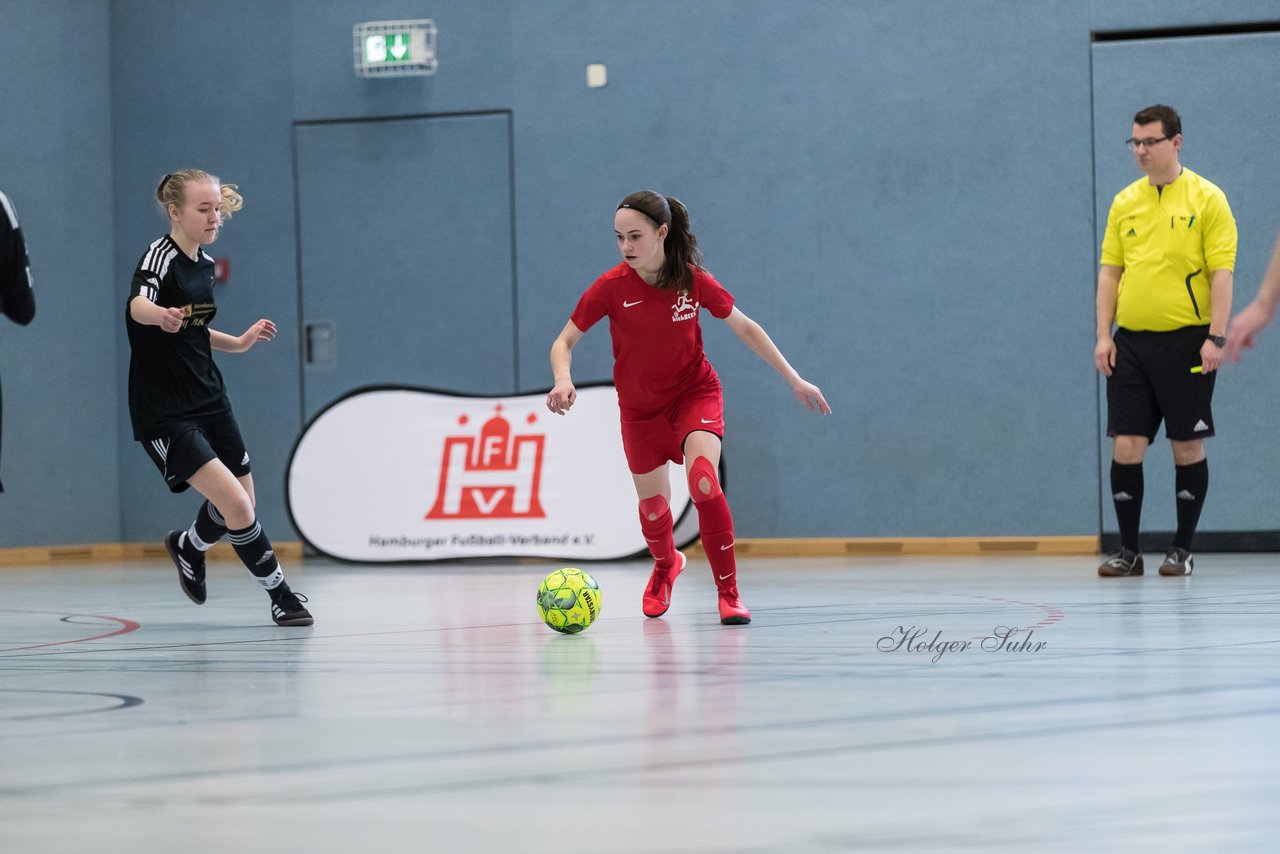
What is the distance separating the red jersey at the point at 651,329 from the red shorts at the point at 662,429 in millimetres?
30

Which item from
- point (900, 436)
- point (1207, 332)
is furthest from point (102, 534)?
point (1207, 332)

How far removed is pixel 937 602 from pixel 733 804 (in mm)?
3616

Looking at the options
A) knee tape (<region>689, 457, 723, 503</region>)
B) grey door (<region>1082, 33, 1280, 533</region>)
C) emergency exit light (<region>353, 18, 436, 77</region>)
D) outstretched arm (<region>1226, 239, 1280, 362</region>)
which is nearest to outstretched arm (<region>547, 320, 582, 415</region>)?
knee tape (<region>689, 457, 723, 503</region>)

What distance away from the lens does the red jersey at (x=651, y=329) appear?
5.50 meters

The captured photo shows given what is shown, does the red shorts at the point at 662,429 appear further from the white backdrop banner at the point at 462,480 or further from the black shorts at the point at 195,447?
the white backdrop banner at the point at 462,480

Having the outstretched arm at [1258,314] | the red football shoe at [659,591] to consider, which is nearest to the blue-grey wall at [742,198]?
the red football shoe at [659,591]

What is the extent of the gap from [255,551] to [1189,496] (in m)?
4.13

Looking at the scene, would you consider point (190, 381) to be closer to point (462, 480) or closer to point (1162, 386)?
point (462, 480)

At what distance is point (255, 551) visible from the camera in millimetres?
5469

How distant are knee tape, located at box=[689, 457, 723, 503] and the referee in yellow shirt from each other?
2601mm

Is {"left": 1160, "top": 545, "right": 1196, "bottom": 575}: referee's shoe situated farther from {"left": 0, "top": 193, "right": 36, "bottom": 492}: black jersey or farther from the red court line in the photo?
{"left": 0, "top": 193, "right": 36, "bottom": 492}: black jersey

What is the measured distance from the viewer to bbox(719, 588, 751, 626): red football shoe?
5.21 m

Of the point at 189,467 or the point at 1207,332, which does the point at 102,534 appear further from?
the point at 1207,332

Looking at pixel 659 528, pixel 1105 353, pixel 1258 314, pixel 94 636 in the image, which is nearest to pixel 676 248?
pixel 659 528
